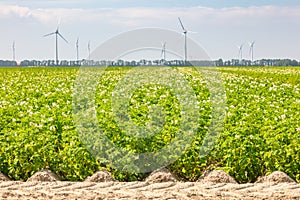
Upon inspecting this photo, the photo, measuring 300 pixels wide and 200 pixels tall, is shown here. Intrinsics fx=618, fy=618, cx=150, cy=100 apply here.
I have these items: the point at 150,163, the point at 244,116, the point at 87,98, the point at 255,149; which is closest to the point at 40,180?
the point at 150,163

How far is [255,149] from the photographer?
8.64 meters

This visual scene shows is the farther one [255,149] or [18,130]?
[18,130]

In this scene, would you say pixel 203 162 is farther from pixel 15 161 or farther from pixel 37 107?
pixel 37 107

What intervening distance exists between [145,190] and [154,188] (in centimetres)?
14

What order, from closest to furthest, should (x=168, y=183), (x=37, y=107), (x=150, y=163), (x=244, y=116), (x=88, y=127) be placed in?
(x=168, y=183) < (x=150, y=163) < (x=88, y=127) < (x=244, y=116) < (x=37, y=107)

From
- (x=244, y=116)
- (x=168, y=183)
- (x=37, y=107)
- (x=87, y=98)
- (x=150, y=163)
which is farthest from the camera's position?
(x=87, y=98)

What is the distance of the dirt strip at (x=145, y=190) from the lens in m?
7.30

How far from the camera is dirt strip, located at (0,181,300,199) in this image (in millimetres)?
7297

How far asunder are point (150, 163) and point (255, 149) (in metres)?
1.48

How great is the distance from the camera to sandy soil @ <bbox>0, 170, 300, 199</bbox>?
7.32 meters

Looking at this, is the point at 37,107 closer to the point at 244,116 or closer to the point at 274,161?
the point at 244,116

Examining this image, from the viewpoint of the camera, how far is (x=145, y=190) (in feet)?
25.3

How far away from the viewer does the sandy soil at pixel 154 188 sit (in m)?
7.32

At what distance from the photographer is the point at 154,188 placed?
307 inches
